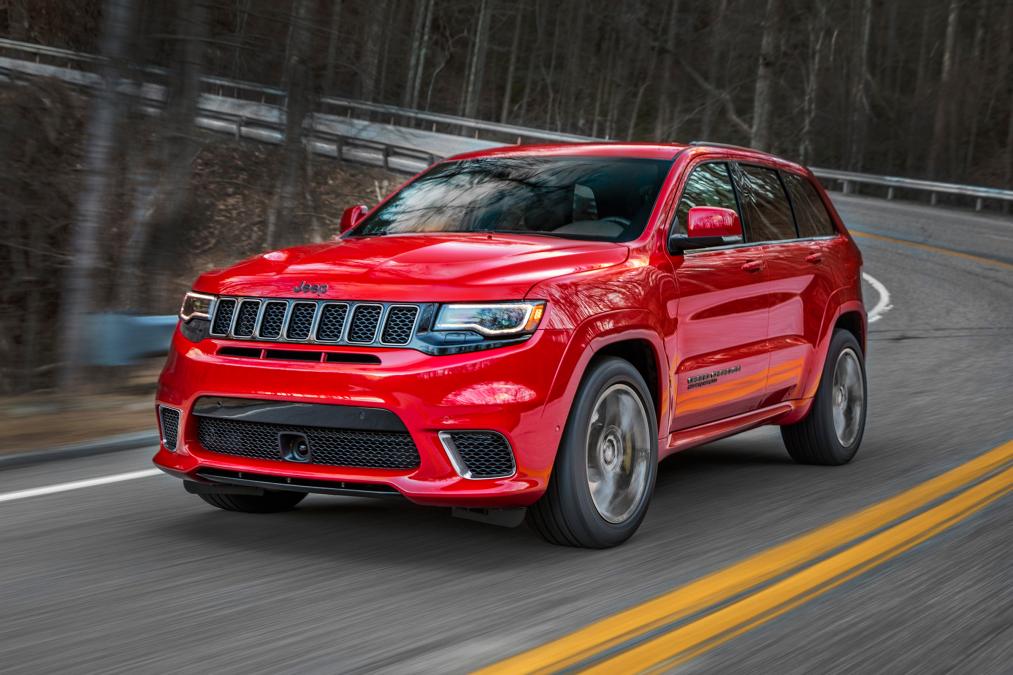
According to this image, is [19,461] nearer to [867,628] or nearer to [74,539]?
[74,539]

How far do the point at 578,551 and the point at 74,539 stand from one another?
2099 millimetres

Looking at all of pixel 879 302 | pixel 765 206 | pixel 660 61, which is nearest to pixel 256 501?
pixel 765 206

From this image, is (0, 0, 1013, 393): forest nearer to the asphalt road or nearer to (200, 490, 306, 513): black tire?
(200, 490, 306, 513): black tire

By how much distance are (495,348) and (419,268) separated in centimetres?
50

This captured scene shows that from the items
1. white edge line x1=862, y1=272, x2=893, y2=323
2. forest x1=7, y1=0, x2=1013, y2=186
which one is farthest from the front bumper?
white edge line x1=862, y1=272, x2=893, y2=323

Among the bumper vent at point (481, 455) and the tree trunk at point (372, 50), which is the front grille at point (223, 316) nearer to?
the bumper vent at point (481, 455)

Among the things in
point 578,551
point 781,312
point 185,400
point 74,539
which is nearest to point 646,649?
Answer: point 578,551

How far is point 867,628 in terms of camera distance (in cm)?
446

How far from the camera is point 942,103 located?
52969mm

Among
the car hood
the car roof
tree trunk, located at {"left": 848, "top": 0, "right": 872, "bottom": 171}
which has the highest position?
tree trunk, located at {"left": 848, "top": 0, "right": 872, "bottom": 171}

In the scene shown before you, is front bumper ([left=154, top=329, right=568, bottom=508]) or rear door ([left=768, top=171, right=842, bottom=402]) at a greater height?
rear door ([left=768, top=171, right=842, bottom=402])

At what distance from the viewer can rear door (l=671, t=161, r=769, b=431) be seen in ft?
20.6

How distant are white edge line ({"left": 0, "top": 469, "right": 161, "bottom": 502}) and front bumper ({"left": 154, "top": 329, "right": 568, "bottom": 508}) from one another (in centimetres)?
185

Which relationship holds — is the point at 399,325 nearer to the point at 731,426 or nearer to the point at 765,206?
the point at 731,426
